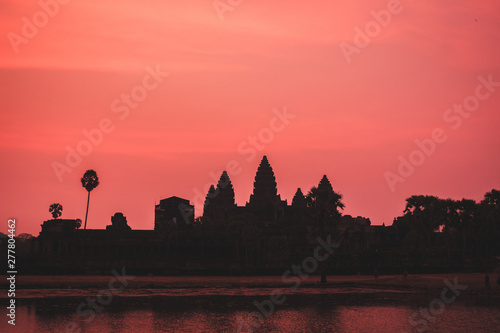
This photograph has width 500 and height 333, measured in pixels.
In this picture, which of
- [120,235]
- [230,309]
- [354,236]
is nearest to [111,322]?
[230,309]

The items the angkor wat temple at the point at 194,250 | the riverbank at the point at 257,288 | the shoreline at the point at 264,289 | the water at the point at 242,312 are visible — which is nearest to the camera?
the water at the point at 242,312

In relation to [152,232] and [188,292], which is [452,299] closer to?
[188,292]

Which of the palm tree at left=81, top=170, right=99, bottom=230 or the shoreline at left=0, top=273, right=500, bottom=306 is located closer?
the shoreline at left=0, top=273, right=500, bottom=306

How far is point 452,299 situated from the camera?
64.5 m

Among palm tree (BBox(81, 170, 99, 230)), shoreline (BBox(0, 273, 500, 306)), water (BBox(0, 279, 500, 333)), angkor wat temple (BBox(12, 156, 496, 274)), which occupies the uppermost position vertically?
palm tree (BBox(81, 170, 99, 230))

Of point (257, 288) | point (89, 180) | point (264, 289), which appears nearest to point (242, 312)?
point (264, 289)

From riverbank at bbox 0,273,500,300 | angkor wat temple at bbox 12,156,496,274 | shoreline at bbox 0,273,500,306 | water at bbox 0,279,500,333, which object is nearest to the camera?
water at bbox 0,279,500,333

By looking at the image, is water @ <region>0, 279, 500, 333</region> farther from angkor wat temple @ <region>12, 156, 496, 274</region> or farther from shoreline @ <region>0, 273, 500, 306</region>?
angkor wat temple @ <region>12, 156, 496, 274</region>

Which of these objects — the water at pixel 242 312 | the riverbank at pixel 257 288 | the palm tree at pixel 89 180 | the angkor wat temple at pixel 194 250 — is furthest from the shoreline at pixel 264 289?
the palm tree at pixel 89 180

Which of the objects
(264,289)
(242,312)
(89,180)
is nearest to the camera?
(242,312)

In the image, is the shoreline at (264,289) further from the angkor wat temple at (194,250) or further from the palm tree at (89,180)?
the palm tree at (89,180)

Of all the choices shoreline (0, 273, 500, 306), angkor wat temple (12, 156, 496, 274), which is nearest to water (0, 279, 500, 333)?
shoreline (0, 273, 500, 306)

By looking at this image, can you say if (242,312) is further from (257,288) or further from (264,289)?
(257,288)

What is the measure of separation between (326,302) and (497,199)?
223ft
